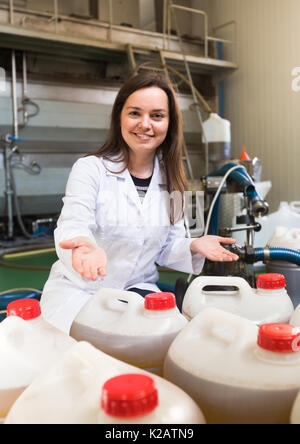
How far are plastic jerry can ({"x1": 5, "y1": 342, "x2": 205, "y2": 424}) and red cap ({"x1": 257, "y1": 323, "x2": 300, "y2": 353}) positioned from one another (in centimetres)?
10

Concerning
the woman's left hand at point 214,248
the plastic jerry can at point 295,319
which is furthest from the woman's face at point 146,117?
the plastic jerry can at point 295,319

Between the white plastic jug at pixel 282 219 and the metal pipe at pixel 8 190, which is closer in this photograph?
the white plastic jug at pixel 282 219

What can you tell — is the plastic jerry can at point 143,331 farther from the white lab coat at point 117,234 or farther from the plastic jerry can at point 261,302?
the white lab coat at point 117,234

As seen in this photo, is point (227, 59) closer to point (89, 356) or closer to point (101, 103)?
point (89, 356)

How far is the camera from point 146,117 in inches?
42.6

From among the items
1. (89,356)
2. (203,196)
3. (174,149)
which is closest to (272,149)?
(203,196)

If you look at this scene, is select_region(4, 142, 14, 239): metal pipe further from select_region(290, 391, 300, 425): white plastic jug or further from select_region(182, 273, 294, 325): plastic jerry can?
select_region(290, 391, 300, 425): white plastic jug

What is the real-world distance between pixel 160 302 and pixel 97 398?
0.22m

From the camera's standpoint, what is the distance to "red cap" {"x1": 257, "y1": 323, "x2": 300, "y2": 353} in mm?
431

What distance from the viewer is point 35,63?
4617 mm

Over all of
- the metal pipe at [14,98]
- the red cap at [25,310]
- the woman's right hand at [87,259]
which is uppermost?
the metal pipe at [14,98]

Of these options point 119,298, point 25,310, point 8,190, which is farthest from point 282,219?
point 8,190

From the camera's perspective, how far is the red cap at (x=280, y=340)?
0.43 m

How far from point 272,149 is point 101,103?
9.86ft
